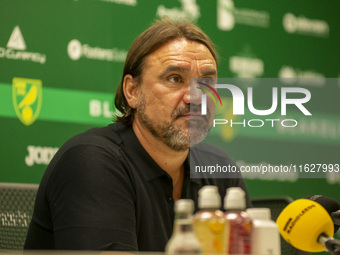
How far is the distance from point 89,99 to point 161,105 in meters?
0.97

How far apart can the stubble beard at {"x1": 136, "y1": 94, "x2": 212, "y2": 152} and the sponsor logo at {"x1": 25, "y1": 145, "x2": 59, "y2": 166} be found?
35.3 inches

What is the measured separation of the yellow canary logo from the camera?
2.95 meters

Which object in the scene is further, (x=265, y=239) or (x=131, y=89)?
(x=131, y=89)

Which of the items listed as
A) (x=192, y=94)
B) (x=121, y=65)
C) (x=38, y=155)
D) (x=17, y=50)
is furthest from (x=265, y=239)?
(x=121, y=65)

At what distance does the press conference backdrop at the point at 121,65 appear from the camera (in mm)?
2973

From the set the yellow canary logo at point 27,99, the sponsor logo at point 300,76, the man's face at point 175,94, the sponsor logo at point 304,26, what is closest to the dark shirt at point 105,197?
the man's face at point 175,94

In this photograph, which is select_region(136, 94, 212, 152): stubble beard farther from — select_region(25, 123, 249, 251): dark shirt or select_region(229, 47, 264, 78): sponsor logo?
select_region(229, 47, 264, 78): sponsor logo

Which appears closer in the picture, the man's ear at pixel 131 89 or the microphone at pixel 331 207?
the microphone at pixel 331 207

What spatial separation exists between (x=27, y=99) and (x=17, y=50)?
0.26 meters

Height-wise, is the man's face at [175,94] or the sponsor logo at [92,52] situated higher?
the sponsor logo at [92,52]

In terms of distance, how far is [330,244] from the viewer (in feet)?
4.21

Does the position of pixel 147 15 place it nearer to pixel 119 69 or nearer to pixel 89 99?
pixel 119 69

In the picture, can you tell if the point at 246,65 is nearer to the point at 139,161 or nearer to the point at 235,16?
the point at 235,16

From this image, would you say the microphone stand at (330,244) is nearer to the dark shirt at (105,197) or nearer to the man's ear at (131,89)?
the dark shirt at (105,197)
